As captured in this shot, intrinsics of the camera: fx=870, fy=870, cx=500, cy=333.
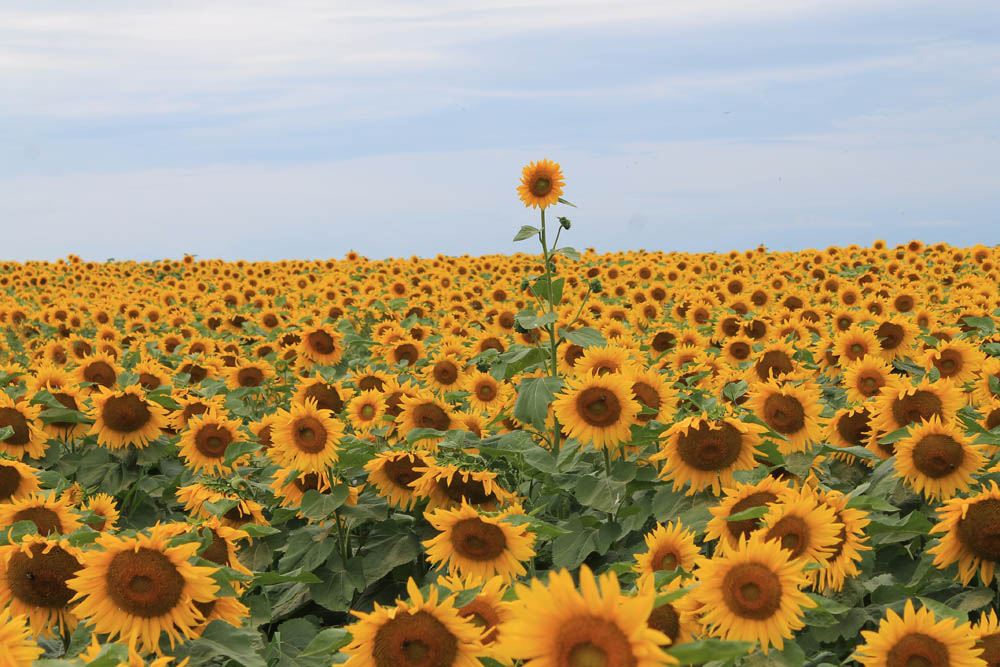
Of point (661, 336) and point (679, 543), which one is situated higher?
point (661, 336)

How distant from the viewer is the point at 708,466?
4.83m

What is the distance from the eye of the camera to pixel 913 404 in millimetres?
5531

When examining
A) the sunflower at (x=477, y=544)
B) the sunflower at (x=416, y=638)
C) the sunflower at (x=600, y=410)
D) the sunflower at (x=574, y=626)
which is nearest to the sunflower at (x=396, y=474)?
the sunflower at (x=600, y=410)

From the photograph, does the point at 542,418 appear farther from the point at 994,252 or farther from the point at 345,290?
the point at 994,252

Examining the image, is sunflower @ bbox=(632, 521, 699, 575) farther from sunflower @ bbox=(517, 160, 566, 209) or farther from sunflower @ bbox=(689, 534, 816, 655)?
sunflower @ bbox=(517, 160, 566, 209)

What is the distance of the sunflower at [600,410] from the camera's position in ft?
16.9

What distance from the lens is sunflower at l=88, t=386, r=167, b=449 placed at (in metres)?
6.84

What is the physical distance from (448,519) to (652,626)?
4.42 ft

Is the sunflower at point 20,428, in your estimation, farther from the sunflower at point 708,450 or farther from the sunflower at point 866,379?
the sunflower at point 866,379

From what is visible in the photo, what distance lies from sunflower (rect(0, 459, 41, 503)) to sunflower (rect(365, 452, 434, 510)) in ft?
7.24

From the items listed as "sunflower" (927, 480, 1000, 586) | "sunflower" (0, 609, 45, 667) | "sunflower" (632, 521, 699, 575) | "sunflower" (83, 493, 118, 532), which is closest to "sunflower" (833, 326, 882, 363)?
"sunflower" (927, 480, 1000, 586)

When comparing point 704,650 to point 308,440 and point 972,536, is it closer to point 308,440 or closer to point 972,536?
point 972,536

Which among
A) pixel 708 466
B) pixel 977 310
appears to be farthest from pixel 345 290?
pixel 708 466

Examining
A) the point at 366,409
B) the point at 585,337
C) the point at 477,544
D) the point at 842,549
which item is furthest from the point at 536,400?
the point at 842,549
